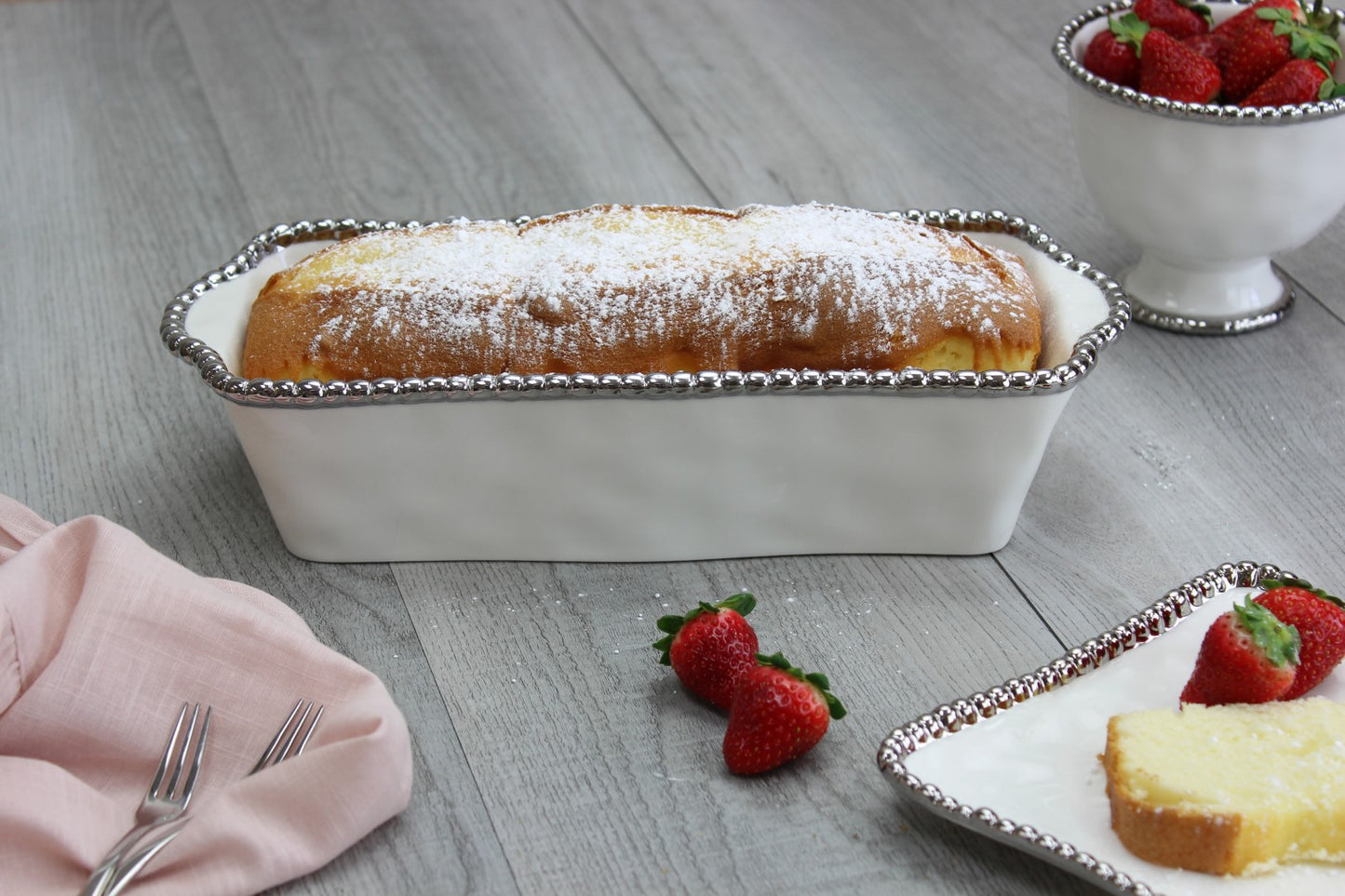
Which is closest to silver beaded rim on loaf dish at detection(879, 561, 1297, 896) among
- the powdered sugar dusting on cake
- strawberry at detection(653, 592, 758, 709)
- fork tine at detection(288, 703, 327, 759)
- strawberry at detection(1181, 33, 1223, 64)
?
strawberry at detection(653, 592, 758, 709)

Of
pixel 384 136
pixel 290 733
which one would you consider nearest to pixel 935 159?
pixel 384 136

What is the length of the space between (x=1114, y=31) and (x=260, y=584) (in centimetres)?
96

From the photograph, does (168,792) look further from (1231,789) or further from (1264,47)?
(1264,47)

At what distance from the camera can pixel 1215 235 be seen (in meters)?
1.38

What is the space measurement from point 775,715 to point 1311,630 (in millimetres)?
346

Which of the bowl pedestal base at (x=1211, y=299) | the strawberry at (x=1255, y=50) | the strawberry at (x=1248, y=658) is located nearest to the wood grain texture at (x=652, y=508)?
the bowl pedestal base at (x=1211, y=299)

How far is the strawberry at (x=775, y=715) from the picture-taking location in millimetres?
887

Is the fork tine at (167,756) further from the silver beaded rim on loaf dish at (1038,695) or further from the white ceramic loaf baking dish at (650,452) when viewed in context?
the silver beaded rim on loaf dish at (1038,695)

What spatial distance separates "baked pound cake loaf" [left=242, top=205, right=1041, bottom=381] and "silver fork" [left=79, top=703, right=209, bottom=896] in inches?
11.5

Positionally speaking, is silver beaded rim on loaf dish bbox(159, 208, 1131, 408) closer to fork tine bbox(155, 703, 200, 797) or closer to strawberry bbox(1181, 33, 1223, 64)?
fork tine bbox(155, 703, 200, 797)

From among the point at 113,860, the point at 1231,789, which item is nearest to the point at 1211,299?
the point at 1231,789

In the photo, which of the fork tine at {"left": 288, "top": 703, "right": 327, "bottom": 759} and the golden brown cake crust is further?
the fork tine at {"left": 288, "top": 703, "right": 327, "bottom": 759}

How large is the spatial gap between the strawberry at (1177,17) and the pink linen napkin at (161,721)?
1010 mm

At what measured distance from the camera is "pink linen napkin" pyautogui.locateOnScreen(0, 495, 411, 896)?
82cm
